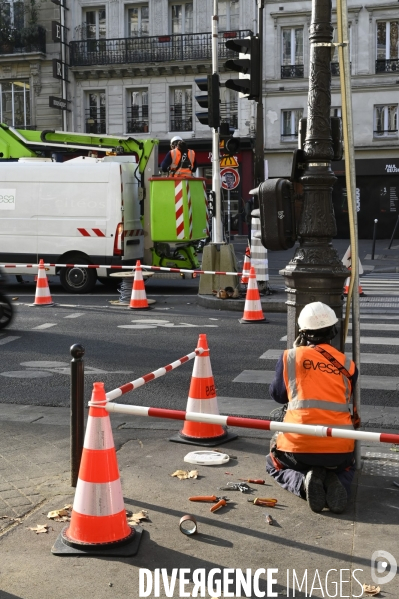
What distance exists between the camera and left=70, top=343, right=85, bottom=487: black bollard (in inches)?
205

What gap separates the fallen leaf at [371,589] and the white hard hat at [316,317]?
1.78 metres

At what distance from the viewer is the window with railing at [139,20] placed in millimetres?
39469

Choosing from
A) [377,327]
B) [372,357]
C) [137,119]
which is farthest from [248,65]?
[137,119]

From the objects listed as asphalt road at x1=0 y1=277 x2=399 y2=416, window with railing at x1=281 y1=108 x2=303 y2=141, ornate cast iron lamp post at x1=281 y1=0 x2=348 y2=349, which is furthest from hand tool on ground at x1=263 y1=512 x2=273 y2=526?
window with railing at x1=281 y1=108 x2=303 y2=141

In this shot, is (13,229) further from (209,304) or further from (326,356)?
(326,356)

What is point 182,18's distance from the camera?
3916cm

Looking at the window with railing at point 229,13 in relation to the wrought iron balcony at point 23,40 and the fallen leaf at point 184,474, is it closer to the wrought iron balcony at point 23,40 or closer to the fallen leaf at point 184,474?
the wrought iron balcony at point 23,40

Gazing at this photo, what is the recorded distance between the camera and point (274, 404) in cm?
774

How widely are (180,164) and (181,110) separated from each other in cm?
2174

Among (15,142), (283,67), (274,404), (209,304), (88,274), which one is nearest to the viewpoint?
(274,404)

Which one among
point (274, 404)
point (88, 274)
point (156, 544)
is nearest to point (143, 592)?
point (156, 544)

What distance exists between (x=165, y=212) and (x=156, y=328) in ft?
18.2

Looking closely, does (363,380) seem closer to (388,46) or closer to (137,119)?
(388,46)

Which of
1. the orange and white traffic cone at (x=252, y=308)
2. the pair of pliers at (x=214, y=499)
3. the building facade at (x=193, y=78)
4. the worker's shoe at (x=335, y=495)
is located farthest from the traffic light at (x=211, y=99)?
the building facade at (x=193, y=78)
